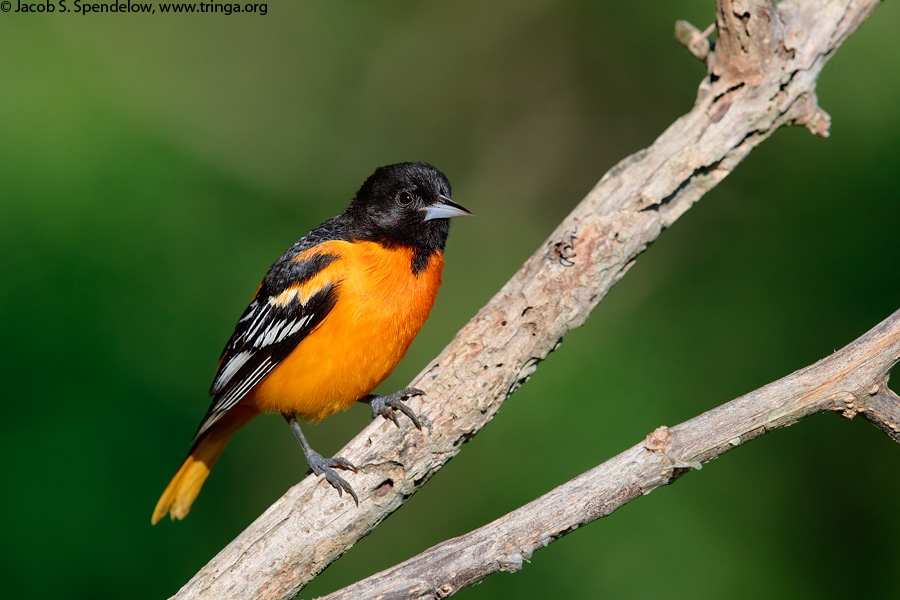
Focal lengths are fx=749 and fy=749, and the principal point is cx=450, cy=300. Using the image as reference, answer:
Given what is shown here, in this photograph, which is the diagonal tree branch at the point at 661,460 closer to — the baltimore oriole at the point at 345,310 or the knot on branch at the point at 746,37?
the baltimore oriole at the point at 345,310

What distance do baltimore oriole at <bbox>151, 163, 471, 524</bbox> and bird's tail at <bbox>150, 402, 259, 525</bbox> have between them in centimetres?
8

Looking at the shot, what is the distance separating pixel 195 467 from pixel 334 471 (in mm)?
1482

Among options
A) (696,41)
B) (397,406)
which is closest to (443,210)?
(397,406)

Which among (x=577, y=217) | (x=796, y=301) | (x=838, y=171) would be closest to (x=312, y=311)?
(x=577, y=217)

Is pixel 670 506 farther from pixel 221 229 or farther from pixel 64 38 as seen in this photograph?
pixel 64 38

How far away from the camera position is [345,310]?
4.03m

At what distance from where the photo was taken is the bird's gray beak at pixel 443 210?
432cm

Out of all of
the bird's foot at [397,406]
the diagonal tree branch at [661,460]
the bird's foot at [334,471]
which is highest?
the bird's foot at [397,406]

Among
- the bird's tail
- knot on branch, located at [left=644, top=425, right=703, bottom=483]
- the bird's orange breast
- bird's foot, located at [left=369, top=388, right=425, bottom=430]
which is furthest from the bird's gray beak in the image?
knot on branch, located at [left=644, top=425, right=703, bottom=483]

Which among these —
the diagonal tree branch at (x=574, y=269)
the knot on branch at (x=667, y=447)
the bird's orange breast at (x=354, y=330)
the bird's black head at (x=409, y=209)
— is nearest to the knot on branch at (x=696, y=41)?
the diagonal tree branch at (x=574, y=269)

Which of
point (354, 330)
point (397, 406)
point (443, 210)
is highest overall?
point (443, 210)

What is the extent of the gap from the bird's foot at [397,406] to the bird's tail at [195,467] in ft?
3.75

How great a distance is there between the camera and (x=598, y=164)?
289 inches

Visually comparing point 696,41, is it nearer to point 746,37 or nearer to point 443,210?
point 746,37
